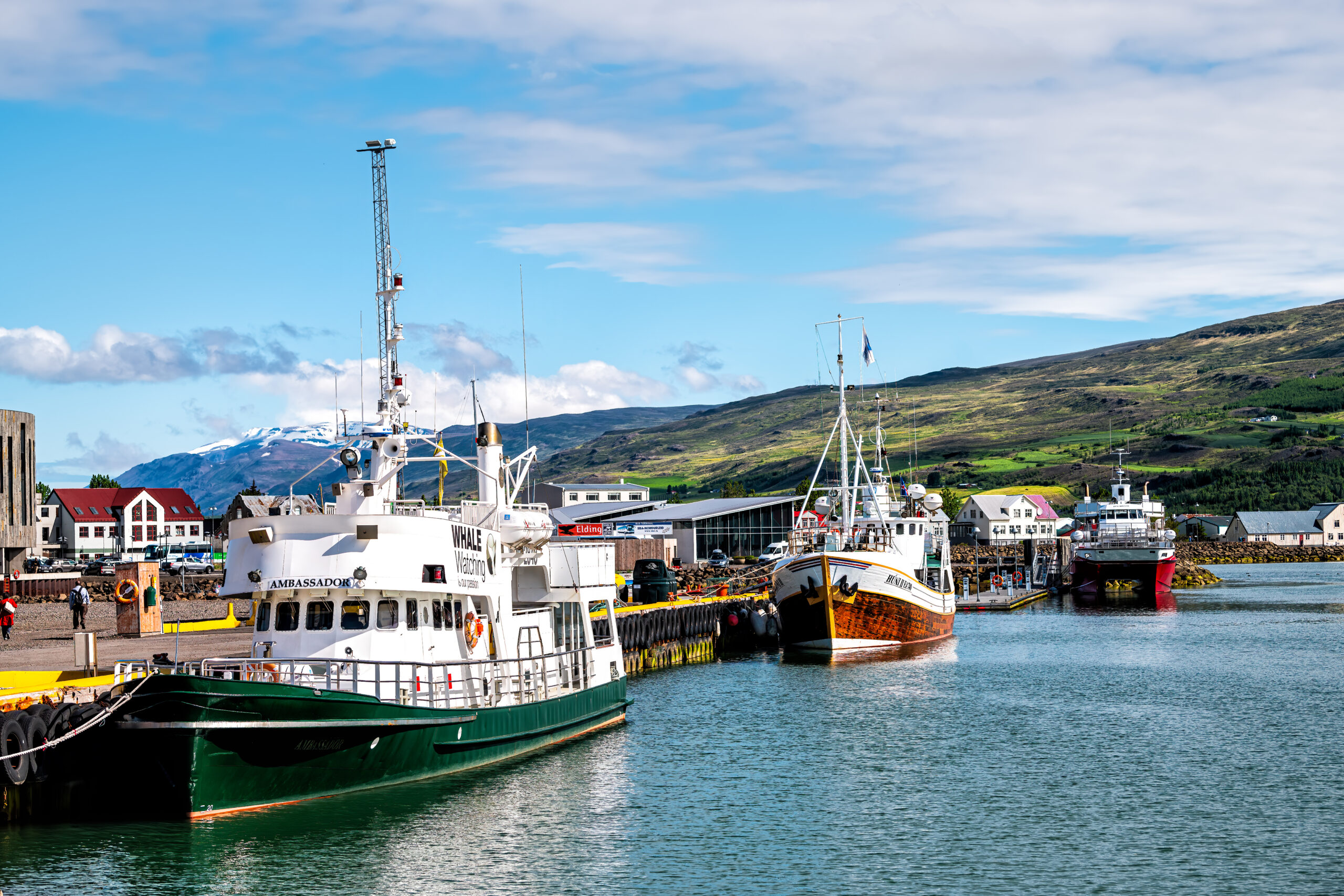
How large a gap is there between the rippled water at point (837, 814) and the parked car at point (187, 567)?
196 ft

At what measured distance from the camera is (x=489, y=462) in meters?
35.1

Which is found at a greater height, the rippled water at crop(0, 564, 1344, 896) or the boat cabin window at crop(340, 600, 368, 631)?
the boat cabin window at crop(340, 600, 368, 631)

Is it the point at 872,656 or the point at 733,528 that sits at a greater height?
the point at 733,528

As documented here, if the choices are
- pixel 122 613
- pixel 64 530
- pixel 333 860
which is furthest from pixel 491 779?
pixel 64 530

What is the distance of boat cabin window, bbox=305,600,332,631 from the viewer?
1126 inches

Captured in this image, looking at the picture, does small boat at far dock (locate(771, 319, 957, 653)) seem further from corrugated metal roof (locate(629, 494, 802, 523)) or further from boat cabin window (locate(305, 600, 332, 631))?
corrugated metal roof (locate(629, 494, 802, 523))

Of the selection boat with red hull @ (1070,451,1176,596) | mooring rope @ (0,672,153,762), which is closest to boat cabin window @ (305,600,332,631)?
mooring rope @ (0,672,153,762)

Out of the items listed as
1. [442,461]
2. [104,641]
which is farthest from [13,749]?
[104,641]

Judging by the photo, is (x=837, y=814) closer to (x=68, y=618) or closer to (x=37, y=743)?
(x=37, y=743)

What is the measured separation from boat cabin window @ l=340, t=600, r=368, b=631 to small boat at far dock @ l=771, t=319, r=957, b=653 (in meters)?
32.1

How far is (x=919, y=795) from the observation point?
30250 millimetres

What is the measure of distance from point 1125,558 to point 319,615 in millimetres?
91012

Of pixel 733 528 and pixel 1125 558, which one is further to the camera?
pixel 733 528

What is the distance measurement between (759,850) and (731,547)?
9611cm
